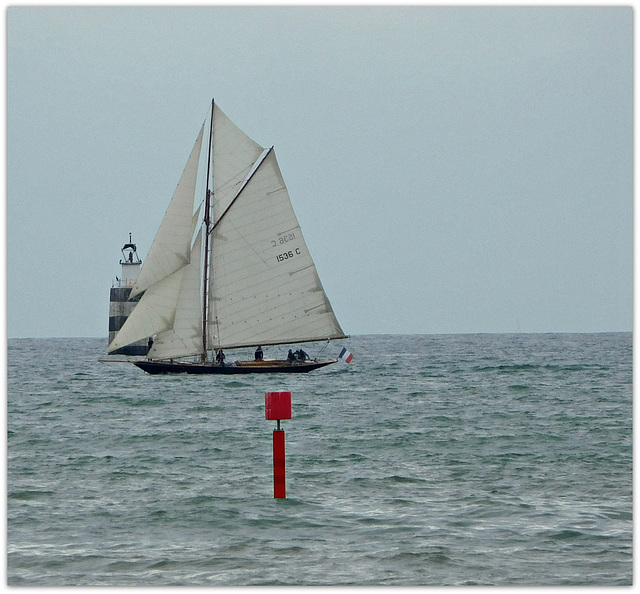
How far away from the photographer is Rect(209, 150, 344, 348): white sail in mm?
47188

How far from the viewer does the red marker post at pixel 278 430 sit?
58.0 ft

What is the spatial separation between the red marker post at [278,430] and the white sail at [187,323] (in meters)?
29.6

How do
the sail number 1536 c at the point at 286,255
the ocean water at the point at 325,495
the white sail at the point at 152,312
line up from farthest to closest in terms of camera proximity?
the sail number 1536 c at the point at 286,255 → the white sail at the point at 152,312 → the ocean water at the point at 325,495

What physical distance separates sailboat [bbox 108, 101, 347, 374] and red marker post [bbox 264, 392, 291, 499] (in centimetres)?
2799

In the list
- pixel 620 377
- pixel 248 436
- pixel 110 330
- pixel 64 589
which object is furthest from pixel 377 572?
pixel 110 330

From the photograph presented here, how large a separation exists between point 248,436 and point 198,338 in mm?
22599

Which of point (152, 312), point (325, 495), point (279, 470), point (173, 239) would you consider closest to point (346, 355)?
point (152, 312)

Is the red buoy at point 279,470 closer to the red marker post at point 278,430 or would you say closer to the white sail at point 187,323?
the red marker post at point 278,430

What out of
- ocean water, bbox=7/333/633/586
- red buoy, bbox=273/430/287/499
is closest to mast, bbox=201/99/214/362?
ocean water, bbox=7/333/633/586

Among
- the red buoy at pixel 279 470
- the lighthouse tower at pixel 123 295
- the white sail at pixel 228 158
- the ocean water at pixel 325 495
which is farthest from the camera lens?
the lighthouse tower at pixel 123 295

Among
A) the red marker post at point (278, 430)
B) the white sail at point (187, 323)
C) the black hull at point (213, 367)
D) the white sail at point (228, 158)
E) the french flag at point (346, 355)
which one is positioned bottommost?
the red marker post at point (278, 430)

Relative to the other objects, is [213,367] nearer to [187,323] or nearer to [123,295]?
[187,323]

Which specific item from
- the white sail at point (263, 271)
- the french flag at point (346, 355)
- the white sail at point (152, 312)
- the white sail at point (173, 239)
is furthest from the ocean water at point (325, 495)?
the white sail at point (263, 271)

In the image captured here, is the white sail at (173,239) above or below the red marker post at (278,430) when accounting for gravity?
above
